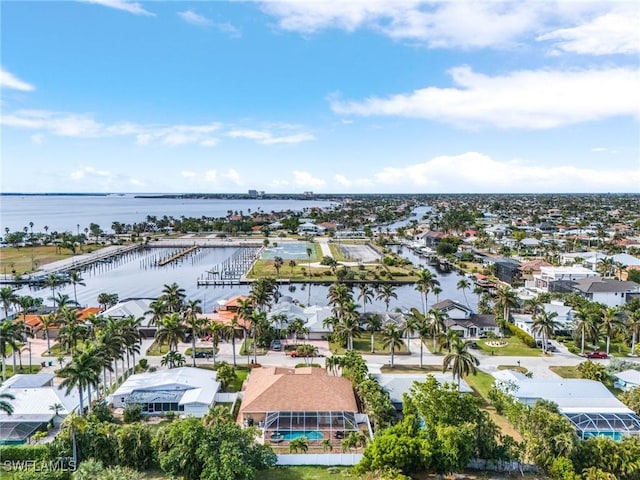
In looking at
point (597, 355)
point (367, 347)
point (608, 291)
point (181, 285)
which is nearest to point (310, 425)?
point (367, 347)

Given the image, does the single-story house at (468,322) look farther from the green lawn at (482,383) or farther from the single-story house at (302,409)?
the single-story house at (302,409)

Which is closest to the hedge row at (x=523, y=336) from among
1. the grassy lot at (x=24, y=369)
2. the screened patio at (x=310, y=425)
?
the screened patio at (x=310, y=425)

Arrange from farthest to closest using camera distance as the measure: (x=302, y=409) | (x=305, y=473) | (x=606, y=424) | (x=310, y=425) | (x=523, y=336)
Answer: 1. (x=523, y=336)
2. (x=302, y=409)
3. (x=310, y=425)
4. (x=606, y=424)
5. (x=305, y=473)

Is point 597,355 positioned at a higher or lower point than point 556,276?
lower

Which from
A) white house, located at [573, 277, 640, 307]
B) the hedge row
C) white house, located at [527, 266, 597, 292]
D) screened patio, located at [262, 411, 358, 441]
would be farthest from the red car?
screened patio, located at [262, 411, 358, 441]

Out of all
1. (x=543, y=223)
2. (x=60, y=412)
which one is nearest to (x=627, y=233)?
(x=543, y=223)

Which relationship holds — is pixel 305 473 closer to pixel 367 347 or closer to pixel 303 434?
pixel 303 434

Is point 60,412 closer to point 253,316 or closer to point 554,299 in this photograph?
point 253,316
